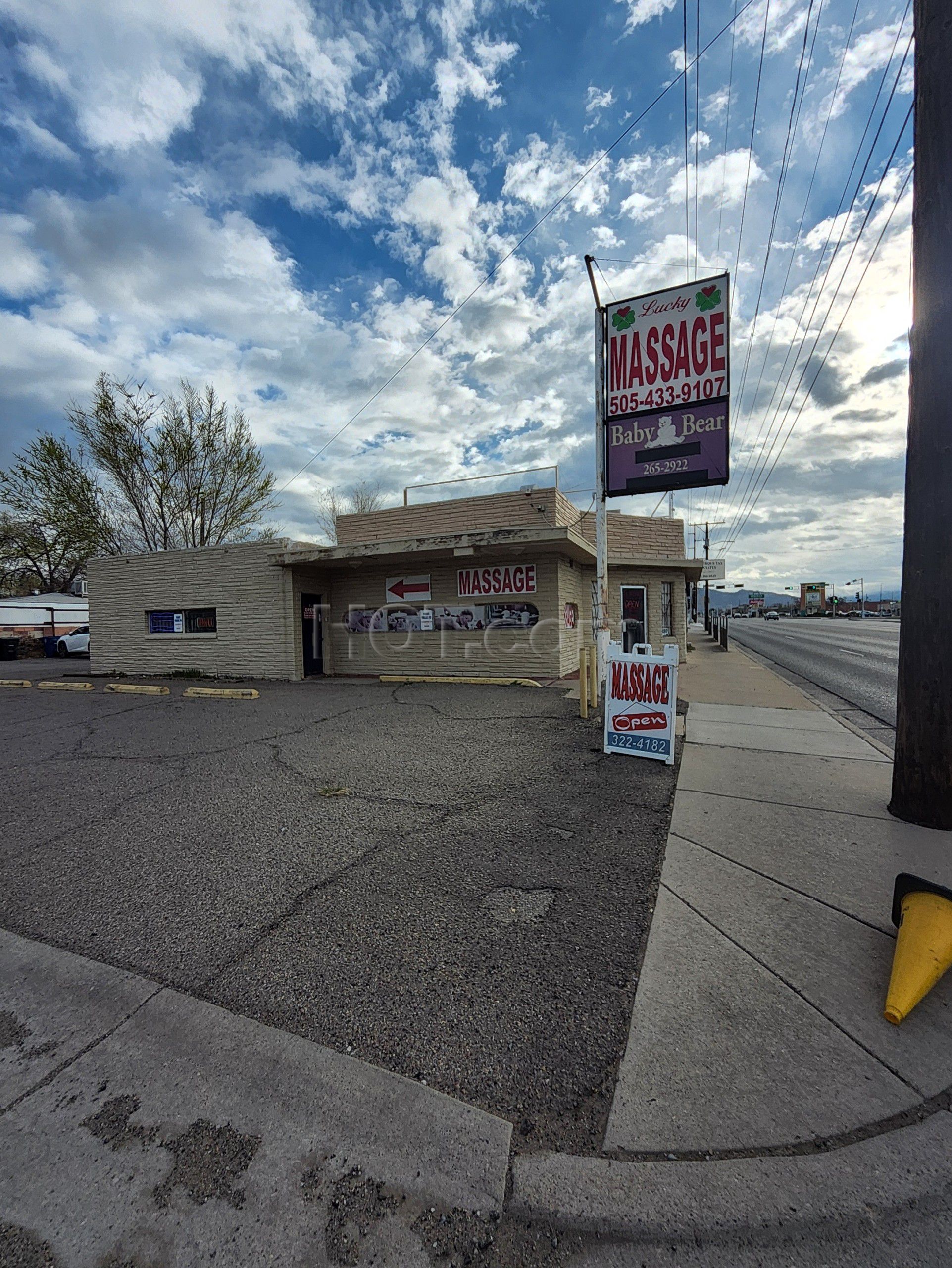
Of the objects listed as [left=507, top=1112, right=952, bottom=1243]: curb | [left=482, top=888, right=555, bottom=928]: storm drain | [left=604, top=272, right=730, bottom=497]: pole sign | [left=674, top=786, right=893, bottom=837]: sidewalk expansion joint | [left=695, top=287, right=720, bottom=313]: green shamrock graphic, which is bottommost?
[left=674, top=786, right=893, bottom=837]: sidewalk expansion joint

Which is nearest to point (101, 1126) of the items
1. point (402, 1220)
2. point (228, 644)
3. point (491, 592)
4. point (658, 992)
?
point (402, 1220)

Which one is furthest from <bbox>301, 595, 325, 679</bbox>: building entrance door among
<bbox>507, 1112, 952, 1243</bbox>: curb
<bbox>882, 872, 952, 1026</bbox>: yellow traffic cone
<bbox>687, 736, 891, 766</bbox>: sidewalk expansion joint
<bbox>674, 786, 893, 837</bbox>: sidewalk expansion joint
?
<bbox>507, 1112, 952, 1243</bbox>: curb

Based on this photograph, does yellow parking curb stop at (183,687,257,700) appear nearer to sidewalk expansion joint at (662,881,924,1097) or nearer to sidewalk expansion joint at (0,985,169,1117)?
sidewalk expansion joint at (0,985,169,1117)

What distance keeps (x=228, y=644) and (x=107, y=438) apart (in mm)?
15784

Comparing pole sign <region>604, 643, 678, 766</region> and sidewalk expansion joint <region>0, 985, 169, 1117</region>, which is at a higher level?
pole sign <region>604, 643, 678, 766</region>

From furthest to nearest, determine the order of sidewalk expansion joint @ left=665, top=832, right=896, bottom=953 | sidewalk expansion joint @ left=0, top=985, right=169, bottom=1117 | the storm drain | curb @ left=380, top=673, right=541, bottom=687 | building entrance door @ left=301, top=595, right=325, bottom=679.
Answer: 1. building entrance door @ left=301, top=595, right=325, bottom=679
2. curb @ left=380, top=673, right=541, bottom=687
3. the storm drain
4. sidewalk expansion joint @ left=665, top=832, right=896, bottom=953
5. sidewalk expansion joint @ left=0, top=985, right=169, bottom=1117

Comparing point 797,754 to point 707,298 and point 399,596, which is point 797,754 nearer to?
point 707,298

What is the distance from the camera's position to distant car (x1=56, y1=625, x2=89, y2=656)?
2552cm

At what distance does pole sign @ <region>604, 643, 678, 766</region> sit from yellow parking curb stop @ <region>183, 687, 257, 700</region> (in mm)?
7731

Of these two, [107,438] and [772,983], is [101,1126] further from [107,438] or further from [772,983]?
[107,438]

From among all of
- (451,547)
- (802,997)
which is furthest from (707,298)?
(802,997)

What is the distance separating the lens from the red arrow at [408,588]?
1365 centimetres

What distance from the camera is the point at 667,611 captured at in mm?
18266

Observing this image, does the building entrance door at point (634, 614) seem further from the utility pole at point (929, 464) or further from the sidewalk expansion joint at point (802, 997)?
the sidewalk expansion joint at point (802, 997)
